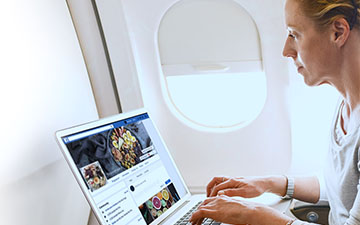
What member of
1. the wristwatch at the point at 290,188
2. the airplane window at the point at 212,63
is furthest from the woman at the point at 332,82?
the airplane window at the point at 212,63

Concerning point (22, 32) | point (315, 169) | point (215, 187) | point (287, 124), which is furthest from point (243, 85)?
point (22, 32)

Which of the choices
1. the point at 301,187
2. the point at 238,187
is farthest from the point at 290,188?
the point at 238,187

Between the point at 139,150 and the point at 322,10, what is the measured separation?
1.98ft

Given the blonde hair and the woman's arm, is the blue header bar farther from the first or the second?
the blonde hair

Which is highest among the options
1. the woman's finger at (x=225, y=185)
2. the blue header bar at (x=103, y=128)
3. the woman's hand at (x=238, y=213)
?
the blue header bar at (x=103, y=128)

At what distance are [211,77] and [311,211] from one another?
569 millimetres

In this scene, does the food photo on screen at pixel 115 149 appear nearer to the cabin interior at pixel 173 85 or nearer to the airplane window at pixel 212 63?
the cabin interior at pixel 173 85

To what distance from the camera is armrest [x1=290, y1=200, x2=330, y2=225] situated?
48.2 inches

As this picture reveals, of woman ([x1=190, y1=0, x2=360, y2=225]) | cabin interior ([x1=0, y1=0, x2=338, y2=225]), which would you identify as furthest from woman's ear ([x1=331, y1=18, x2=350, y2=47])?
cabin interior ([x1=0, y1=0, x2=338, y2=225])

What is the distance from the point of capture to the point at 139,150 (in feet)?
3.95

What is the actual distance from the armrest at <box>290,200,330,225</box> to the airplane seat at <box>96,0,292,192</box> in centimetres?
25

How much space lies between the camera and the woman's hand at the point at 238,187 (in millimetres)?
1155

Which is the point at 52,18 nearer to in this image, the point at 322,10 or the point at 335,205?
the point at 322,10

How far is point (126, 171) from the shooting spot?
112 cm
